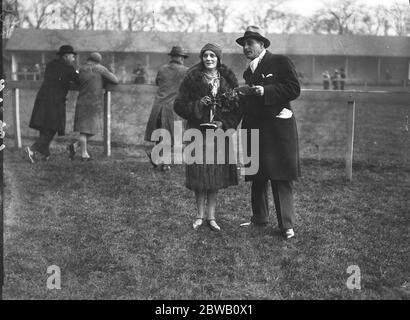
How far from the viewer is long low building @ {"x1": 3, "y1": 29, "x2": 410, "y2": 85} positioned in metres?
35.5

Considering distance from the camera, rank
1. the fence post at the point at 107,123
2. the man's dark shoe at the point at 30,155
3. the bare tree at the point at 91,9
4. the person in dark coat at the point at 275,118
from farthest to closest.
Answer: the bare tree at the point at 91,9 → the fence post at the point at 107,123 → the man's dark shoe at the point at 30,155 → the person in dark coat at the point at 275,118

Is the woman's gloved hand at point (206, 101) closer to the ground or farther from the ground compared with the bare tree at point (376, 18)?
closer to the ground

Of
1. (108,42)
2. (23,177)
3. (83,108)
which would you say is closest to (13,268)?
(23,177)

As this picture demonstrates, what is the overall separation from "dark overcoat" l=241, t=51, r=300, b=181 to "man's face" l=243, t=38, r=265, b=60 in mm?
85

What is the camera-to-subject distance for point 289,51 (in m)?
38.6

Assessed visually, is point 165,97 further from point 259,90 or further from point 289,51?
point 289,51

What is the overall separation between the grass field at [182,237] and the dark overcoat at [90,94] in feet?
2.03

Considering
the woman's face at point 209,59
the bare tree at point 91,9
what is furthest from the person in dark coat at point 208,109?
the bare tree at point 91,9

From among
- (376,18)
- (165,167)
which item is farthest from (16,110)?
(376,18)

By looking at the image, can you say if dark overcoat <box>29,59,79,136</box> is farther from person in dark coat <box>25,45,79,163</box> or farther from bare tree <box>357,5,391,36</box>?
bare tree <box>357,5,391,36</box>

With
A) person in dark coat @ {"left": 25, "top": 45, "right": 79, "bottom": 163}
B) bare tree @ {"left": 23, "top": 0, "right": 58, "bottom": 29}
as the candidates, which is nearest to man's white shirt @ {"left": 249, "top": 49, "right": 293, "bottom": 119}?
bare tree @ {"left": 23, "top": 0, "right": 58, "bottom": 29}

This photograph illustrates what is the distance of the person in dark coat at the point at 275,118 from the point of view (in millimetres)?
4719

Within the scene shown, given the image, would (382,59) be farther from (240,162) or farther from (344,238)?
(344,238)

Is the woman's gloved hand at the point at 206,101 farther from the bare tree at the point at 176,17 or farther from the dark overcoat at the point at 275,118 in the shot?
the bare tree at the point at 176,17
